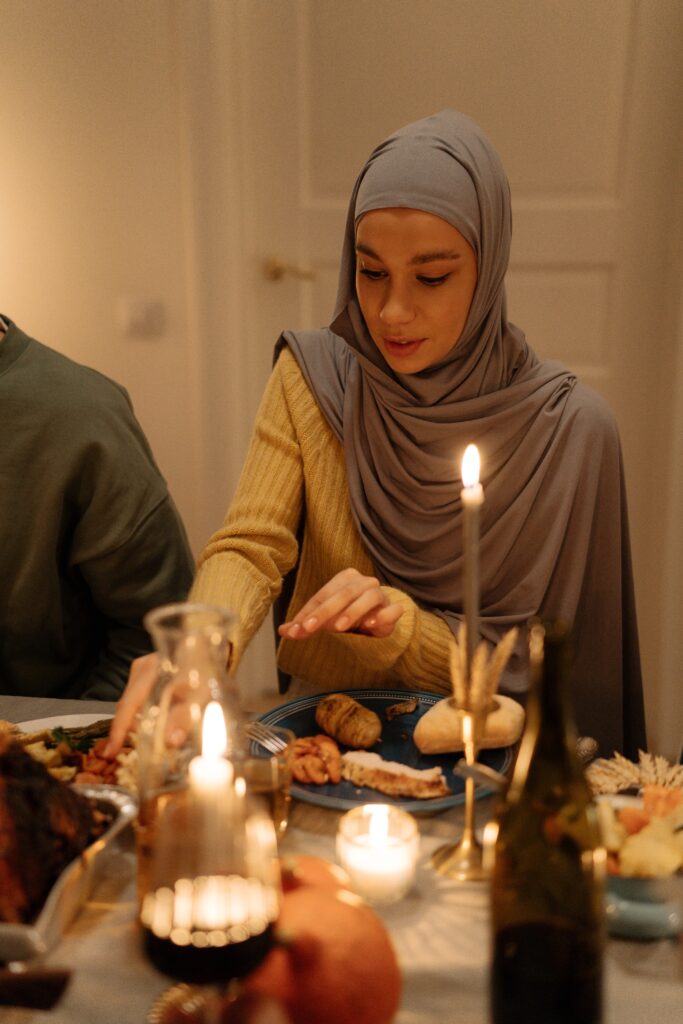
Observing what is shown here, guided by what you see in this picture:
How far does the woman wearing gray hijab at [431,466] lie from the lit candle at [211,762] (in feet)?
1.98

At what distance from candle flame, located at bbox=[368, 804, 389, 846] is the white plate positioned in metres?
0.39

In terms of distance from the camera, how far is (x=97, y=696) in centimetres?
164

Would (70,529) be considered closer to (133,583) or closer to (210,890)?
(133,583)

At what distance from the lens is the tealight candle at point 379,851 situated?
0.81 meters

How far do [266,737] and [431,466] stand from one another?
64 centimetres

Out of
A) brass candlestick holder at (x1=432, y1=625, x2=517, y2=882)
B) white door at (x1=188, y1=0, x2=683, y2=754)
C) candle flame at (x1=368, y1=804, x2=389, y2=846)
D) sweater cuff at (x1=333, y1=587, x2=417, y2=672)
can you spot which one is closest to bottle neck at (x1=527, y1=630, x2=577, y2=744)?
brass candlestick holder at (x1=432, y1=625, x2=517, y2=882)

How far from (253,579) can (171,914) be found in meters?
0.83

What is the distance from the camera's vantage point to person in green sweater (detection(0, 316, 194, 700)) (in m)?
1.65

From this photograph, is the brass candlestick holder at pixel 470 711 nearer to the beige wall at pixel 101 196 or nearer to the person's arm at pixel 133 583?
the person's arm at pixel 133 583

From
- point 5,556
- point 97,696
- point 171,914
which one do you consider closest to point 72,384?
point 5,556

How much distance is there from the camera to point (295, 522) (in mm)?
1581

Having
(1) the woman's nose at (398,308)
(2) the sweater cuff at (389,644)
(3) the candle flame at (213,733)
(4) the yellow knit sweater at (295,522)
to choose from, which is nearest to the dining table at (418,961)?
(3) the candle flame at (213,733)

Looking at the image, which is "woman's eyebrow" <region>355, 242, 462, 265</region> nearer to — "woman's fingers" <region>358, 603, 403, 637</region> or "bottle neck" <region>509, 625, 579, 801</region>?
"woman's fingers" <region>358, 603, 403, 637</region>

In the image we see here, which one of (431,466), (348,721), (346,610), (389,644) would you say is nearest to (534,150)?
(431,466)
